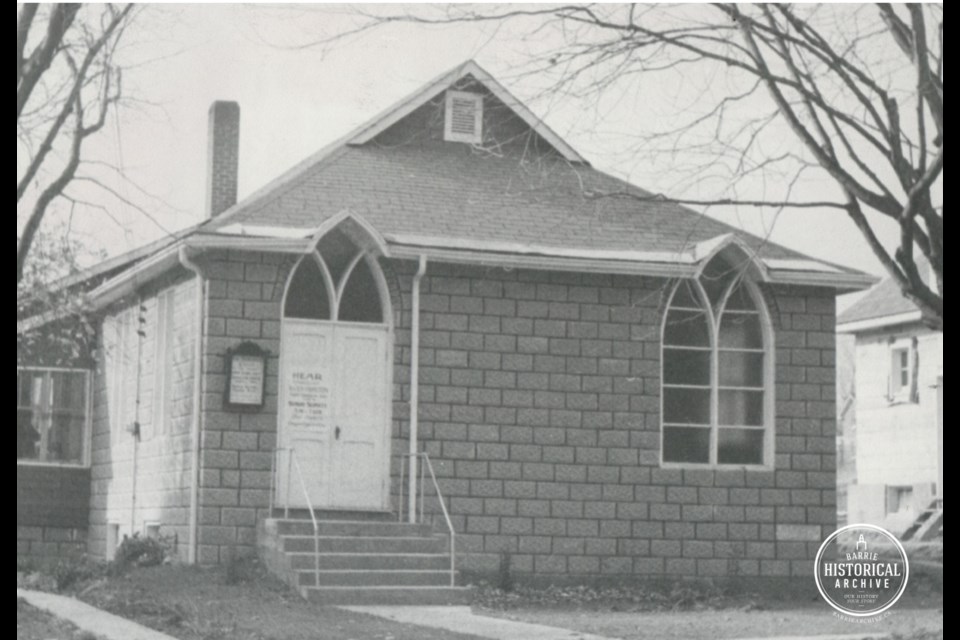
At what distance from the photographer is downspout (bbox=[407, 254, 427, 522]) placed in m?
17.1

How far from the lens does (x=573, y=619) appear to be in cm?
1450

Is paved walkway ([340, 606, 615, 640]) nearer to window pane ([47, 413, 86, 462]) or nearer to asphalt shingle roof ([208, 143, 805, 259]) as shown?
asphalt shingle roof ([208, 143, 805, 259])

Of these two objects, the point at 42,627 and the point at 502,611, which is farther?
the point at 502,611

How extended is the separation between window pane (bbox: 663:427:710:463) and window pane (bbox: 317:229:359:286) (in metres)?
4.33

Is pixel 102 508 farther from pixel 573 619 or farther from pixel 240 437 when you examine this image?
pixel 573 619

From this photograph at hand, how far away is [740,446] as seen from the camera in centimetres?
1844

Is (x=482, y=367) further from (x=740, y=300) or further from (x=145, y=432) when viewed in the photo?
(x=145, y=432)

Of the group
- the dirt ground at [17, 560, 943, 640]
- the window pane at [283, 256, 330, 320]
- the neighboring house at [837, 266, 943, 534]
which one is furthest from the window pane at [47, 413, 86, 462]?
the neighboring house at [837, 266, 943, 534]

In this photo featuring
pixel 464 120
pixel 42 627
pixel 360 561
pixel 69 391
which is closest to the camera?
pixel 42 627

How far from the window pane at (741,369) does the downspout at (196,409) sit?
6265 millimetres

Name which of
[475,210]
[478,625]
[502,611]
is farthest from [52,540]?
[478,625]

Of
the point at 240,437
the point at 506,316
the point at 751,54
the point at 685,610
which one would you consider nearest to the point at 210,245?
the point at 240,437

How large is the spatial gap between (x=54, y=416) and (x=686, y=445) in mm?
10115
